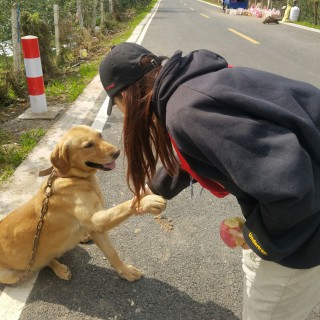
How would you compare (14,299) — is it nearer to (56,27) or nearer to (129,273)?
(129,273)

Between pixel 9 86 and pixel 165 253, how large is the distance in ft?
14.9

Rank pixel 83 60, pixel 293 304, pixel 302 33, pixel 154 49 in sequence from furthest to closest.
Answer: pixel 302 33
pixel 154 49
pixel 83 60
pixel 293 304

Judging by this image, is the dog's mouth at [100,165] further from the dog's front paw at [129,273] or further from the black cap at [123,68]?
the black cap at [123,68]

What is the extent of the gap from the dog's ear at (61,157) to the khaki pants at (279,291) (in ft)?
4.89

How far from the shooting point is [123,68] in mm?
1491

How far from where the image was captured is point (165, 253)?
2.79 m

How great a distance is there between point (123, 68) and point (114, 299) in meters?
1.62

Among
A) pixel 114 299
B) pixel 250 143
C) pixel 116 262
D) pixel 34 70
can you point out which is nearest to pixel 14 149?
pixel 34 70

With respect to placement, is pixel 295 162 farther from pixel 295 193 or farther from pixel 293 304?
pixel 293 304

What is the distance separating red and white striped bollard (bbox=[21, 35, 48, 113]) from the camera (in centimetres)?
493

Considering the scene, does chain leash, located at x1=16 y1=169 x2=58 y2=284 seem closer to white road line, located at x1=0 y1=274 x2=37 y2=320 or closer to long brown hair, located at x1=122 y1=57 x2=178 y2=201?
white road line, located at x1=0 y1=274 x2=37 y2=320

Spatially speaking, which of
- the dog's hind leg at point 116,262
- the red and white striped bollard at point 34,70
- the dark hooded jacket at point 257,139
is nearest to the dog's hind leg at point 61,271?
the dog's hind leg at point 116,262

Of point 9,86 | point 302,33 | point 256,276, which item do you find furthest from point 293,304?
point 302,33

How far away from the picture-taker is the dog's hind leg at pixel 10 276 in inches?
98.7
